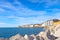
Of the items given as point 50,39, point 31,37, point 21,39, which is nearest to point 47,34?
point 50,39

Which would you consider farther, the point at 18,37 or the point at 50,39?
the point at 50,39

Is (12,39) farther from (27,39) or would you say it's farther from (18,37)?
(27,39)

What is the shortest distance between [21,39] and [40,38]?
1419mm

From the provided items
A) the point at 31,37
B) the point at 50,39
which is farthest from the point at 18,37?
the point at 50,39

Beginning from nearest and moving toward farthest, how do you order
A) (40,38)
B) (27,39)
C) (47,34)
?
(27,39) → (40,38) → (47,34)

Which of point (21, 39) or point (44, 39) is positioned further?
point (44, 39)

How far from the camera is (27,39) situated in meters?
7.45

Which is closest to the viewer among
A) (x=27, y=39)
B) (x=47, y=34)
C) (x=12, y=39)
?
(x=12, y=39)

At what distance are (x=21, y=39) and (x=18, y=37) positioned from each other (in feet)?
0.54

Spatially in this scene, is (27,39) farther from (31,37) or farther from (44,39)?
(44,39)

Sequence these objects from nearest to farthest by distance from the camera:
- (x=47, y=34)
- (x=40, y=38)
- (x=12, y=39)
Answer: (x=12, y=39) → (x=40, y=38) → (x=47, y=34)

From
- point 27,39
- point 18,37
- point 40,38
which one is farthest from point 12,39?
point 40,38

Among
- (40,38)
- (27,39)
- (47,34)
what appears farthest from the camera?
(47,34)

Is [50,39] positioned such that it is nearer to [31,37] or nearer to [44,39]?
[44,39]
